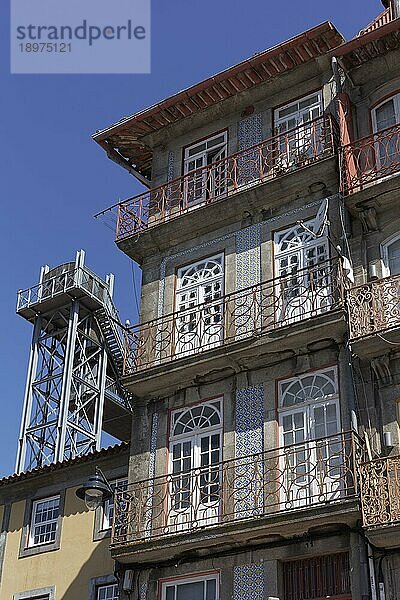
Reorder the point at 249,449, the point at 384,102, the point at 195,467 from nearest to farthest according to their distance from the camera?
the point at 249,449, the point at 195,467, the point at 384,102

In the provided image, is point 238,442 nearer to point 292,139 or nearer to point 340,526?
point 340,526

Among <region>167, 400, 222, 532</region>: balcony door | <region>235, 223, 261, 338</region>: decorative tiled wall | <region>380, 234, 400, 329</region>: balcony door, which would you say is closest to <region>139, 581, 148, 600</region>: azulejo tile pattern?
<region>167, 400, 222, 532</region>: balcony door

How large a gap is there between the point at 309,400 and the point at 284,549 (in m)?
2.31

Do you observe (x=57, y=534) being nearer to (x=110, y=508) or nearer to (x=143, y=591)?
(x=110, y=508)

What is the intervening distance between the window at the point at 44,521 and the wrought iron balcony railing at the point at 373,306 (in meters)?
7.57

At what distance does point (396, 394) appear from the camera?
13.5 meters

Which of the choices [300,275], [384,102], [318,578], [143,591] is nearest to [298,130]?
[384,102]

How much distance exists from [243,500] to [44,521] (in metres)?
5.88

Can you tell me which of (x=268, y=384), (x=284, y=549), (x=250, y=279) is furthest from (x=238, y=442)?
(x=250, y=279)

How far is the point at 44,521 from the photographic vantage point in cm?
1819

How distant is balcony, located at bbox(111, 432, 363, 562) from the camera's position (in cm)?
1287

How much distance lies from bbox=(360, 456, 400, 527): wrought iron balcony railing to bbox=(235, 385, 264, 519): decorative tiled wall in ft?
5.97

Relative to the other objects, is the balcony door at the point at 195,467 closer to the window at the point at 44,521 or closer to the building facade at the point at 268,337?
the building facade at the point at 268,337

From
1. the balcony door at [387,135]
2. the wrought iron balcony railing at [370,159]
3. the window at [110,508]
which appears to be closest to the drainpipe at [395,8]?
the balcony door at [387,135]
